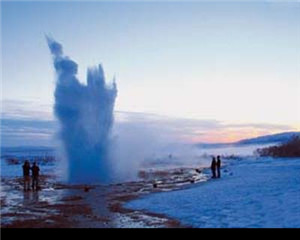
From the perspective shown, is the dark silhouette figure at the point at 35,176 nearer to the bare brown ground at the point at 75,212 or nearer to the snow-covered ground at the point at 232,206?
the bare brown ground at the point at 75,212

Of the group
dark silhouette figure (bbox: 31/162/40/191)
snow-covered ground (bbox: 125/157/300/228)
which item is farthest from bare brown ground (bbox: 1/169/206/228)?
dark silhouette figure (bbox: 31/162/40/191)

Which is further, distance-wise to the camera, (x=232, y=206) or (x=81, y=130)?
(x=81, y=130)

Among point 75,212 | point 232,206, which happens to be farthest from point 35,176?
point 232,206

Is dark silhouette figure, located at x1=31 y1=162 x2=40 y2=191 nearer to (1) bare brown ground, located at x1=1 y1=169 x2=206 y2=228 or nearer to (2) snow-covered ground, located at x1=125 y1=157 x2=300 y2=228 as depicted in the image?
(1) bare brown ground, located at x1=1 y1=169 x2=206 y2=228

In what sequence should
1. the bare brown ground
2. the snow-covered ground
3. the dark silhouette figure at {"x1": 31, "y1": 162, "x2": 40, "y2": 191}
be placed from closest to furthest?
the snow-covered ground, the bare brown ground, the dark silhouette figure at {"x1": 31, "y1": 162, "x2": 40, "y2": 191}

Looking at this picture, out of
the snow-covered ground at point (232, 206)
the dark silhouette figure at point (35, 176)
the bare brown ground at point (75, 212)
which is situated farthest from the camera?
the dark silhouette figure at point (35, 176)

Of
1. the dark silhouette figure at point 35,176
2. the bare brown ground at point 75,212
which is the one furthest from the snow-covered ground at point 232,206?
the dark silhouette figure at point 35,176

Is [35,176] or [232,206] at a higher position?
[35,176]

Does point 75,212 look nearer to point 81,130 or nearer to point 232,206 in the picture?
point 232,206

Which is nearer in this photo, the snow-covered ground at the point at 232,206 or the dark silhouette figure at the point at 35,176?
the snow-covered ground at the point at 232,206

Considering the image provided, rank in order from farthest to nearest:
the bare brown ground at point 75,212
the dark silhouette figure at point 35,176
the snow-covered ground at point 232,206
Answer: the dark silhouette figure at point 35,176, the bare brown ground at point 75,212, the snow-covered ground at point 232,206

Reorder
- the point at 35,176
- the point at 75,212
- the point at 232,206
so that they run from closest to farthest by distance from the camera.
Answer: the point at 232,206 < the point at 75,212 < the point at 35,176
